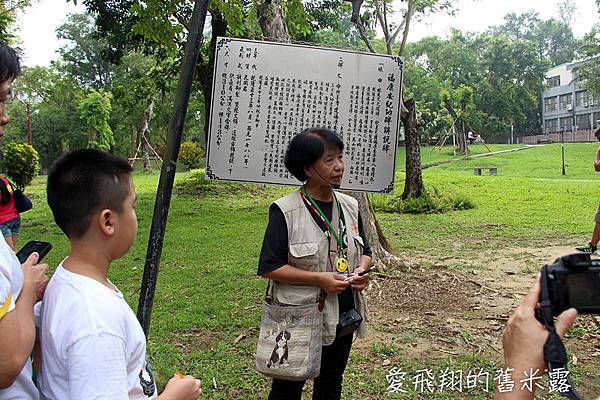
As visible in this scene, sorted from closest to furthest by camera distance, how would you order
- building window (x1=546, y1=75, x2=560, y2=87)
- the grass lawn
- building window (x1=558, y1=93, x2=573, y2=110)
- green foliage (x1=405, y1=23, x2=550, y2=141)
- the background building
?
the grass lawn → green foliage (x1=405, y1=23, x2=550, y2=141) → the background building → building window (x1=558, y1=93, x2=573, y2=110) → building window (x1=546, y1=75, x2=560, y2=87)

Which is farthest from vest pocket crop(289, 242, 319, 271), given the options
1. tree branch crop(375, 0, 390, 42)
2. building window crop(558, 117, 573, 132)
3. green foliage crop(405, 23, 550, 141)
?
building window crop(558, 117, 573, 132)

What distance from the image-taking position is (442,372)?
3.58 meters

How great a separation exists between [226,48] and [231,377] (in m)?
2.27

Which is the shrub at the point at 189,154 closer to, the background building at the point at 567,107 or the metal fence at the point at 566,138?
the metal fence at the point at 566,138

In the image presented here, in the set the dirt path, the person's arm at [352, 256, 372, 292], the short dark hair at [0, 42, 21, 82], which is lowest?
the dirt path

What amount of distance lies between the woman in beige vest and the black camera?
1.24m

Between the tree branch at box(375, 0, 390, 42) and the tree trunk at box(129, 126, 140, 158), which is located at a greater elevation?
the tree branch at box(375, 0, 390, 42)

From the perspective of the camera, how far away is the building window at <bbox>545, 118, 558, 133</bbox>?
4733cm

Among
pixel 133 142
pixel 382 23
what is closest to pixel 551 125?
pixel 133 142

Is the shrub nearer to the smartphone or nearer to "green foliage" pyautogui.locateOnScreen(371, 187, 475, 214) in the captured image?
"green foliage" pyautogui.locateOnScreen(371, 187, 475, 214)

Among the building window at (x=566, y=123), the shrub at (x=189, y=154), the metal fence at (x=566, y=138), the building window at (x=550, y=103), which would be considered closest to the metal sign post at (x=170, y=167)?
the shrub at (x=189, y=154)

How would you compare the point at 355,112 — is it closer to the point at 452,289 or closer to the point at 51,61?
the point at 452,289

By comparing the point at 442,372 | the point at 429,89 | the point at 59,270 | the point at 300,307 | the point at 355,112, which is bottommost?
the point at 442,372

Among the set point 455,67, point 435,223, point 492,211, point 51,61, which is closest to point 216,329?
point 435,223
